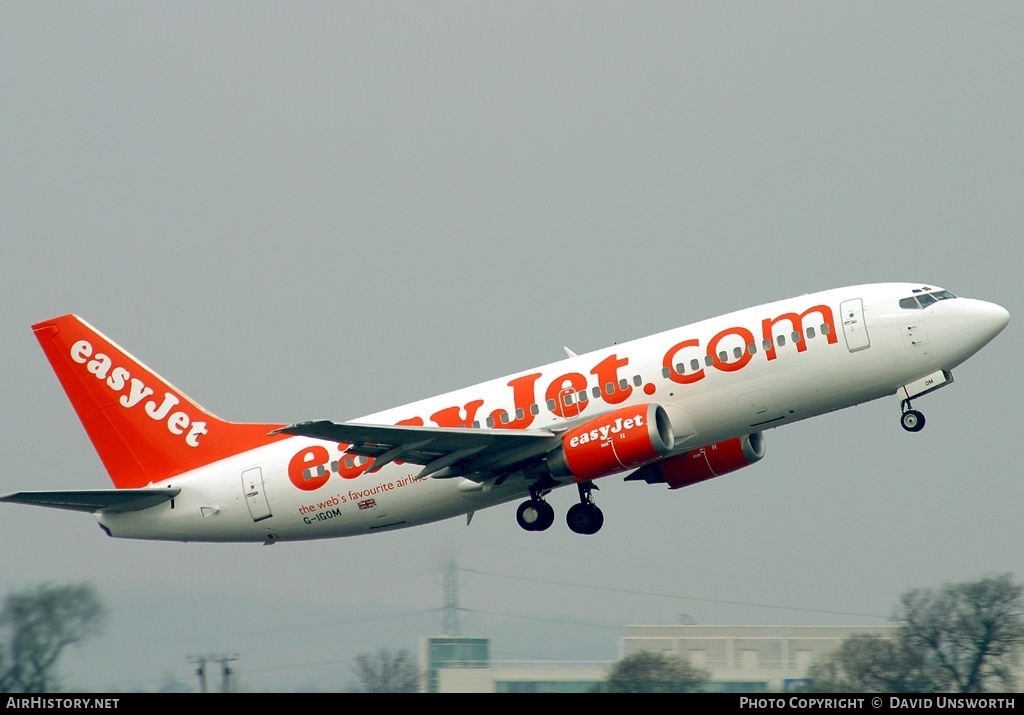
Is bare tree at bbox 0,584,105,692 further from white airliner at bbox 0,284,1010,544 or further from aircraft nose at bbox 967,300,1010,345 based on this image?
aircraft nose at bbox 967,300,1010,345

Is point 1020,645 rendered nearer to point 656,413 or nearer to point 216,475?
point 656,413

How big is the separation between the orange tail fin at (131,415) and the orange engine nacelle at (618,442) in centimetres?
986

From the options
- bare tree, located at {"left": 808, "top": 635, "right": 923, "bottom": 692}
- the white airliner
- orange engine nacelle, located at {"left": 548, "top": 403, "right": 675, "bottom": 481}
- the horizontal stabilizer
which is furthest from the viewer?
the horizontal stabilizer

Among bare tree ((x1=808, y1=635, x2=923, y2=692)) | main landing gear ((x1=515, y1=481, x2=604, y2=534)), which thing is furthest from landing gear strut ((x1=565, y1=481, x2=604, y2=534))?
bare tree ((x1=808, y1=635, x2=923, y2=692))

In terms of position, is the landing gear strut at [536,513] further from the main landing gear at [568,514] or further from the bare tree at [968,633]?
the bare tree at [968,633]

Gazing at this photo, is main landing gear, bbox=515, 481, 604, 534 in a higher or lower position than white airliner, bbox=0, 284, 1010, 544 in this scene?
lower

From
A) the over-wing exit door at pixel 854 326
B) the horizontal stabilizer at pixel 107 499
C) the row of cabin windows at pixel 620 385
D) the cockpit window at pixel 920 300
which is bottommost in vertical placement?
the horizontal stabilizer at pixel 107 499

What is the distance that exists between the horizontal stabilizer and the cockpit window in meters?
21.3

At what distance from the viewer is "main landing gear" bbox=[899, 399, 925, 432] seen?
34594mm

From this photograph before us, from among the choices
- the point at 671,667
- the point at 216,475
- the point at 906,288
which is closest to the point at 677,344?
the point at 906,288

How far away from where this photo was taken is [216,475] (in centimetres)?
3881

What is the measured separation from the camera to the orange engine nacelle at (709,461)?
38312 mm

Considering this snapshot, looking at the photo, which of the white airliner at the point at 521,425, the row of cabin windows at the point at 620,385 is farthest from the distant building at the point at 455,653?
the row of cabin windows at the point at 620,385

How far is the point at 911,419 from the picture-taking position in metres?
34.7
